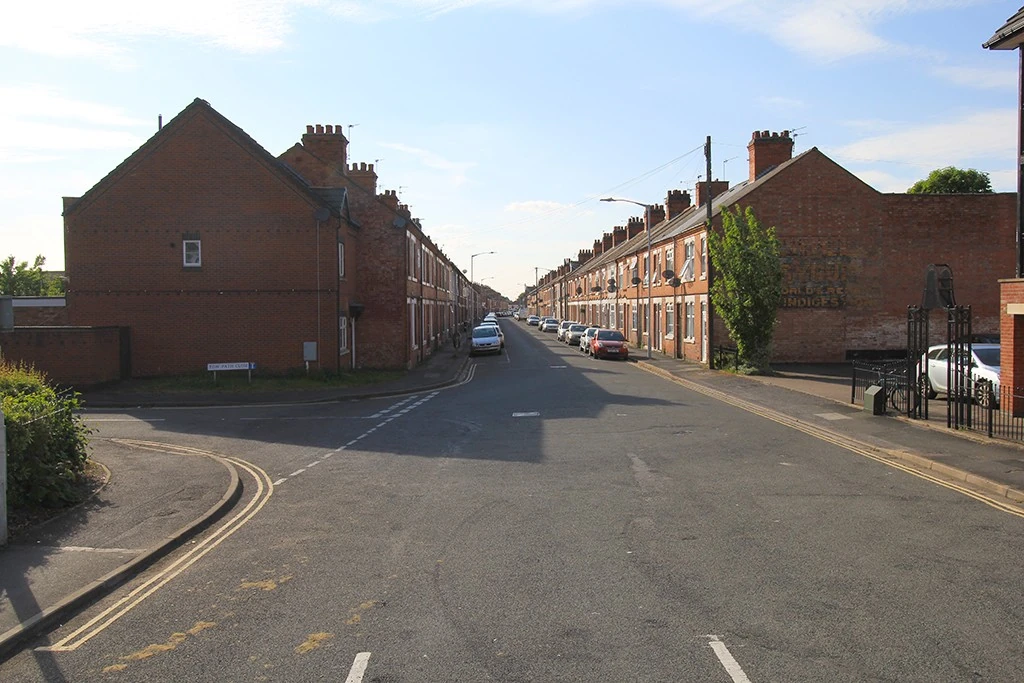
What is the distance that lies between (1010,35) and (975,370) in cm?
797

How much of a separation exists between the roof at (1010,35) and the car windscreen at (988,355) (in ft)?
24.6

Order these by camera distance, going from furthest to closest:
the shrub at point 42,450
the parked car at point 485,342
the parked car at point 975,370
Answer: the parked car at point 485,342 → the parked car at point 975,370 → the shrub at point 42,450

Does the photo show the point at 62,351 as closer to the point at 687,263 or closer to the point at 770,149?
the point at 687,263

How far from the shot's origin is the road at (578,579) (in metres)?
5.45

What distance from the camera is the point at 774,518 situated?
9.31 metres

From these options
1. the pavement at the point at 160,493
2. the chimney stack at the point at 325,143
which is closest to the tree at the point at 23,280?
the chimney stack at the point at 325,143

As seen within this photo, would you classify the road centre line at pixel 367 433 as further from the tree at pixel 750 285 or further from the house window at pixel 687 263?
the house window at pixel 687 263

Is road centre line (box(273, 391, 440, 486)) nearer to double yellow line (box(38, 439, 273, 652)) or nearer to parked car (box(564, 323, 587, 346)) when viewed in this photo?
double yellow line (box(38, 439, 273, 652))

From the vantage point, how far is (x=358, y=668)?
5.33 metres

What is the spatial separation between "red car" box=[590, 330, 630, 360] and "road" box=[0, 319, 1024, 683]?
2798cm

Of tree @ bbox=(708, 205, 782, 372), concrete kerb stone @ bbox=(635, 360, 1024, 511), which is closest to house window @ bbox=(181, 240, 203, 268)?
tree @ bbox=(708, 205, 782, 372)

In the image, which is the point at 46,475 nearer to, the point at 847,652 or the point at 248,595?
the point at 248,595

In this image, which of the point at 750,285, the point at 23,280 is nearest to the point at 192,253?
the point at 750,285

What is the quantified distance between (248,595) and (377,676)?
88.4 inches
